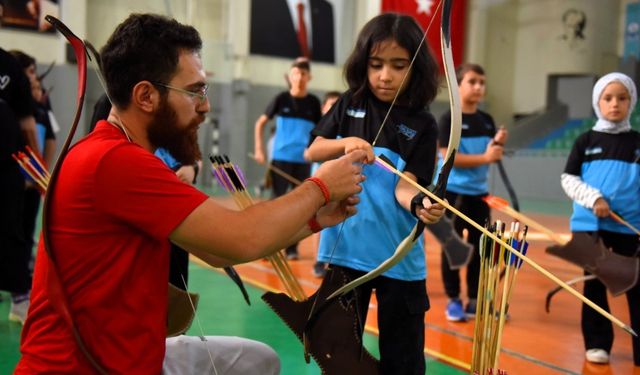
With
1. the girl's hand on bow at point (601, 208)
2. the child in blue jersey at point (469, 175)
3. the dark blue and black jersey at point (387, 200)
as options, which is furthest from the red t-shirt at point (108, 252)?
the child in blue jersey at point (469, 175)

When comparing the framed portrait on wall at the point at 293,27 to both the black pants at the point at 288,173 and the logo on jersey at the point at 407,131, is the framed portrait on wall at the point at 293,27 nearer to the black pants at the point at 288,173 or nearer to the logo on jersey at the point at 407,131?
the black pants at the point at 288,173

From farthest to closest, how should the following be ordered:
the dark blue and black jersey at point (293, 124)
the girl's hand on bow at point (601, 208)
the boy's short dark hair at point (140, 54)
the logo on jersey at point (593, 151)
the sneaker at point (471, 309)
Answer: the dark blue and black jersey at point (293, 124) < the sneaker at point (471, 309) < the logo on jersey at point (593, 151) < the girl's hand on bow at point (601, 208) < the boy's short dark hair at point (140, 54)

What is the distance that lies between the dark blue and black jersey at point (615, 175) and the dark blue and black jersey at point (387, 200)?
4.28 feet

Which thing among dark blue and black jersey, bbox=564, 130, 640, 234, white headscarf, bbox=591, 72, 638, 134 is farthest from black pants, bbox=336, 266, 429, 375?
white headscarf, bbox=591, 72, 638, 134

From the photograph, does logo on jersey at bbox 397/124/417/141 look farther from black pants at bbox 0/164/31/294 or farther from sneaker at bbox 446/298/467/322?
black pants at bbox 0/164/31/294

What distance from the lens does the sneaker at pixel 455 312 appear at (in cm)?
338

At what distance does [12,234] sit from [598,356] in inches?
105

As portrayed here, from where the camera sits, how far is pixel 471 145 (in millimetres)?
3559

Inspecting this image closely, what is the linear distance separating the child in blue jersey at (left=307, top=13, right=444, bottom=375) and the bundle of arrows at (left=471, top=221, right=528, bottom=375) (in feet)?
0.59

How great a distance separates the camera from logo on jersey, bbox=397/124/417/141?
1.84m

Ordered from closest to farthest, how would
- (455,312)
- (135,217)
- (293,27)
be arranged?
(135,217), (455,312), (293,27)

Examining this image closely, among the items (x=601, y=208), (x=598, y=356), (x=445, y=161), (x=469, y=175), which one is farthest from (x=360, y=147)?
(x=469, y=175)

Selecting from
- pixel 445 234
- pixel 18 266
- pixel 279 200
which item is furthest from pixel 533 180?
pixel 279 200

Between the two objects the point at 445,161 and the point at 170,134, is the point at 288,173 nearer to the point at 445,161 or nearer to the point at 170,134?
the point at 445,161
